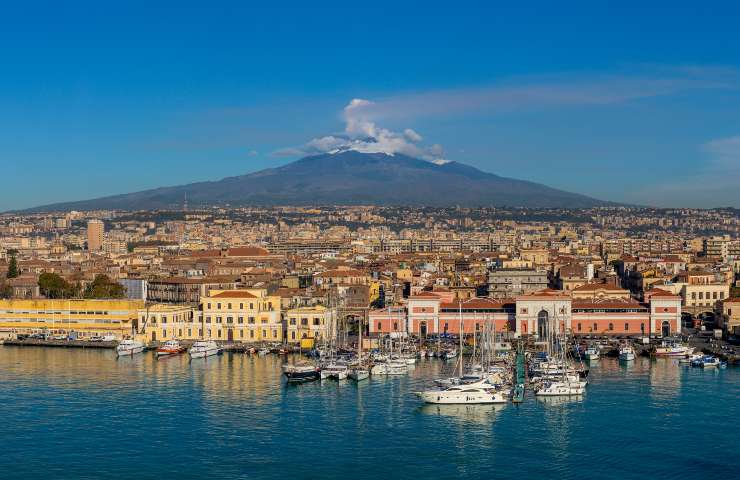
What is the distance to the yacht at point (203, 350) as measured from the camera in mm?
25250

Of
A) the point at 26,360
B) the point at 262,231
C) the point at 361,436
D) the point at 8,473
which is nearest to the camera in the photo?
the point at 8,473

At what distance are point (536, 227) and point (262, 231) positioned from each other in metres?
26.5

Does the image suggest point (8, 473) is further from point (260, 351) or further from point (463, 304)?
point (463, 304)

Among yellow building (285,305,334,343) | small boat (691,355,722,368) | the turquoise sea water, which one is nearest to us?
the turquoise sea water

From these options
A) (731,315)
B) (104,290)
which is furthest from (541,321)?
(104,290)

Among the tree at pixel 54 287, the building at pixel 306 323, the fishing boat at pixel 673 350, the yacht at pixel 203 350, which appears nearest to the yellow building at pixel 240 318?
the building at pixel 306 323

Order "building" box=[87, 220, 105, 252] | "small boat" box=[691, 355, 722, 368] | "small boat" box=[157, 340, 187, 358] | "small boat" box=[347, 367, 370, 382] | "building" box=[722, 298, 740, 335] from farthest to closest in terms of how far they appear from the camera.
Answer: "building" box=[87, 220, 105, 252] < "building" box=[722, 298, 740, 335] < "small boat" box=[157, 340, 187, 358] < "small boat" box=[691, 355, 722, 368] < "small boat" box=[347, 367, 370, 382]

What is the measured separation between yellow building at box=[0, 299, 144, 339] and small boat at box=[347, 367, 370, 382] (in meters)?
8.72

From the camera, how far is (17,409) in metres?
19.0

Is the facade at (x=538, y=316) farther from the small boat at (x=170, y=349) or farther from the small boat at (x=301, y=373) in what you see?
the small boat at (x=301, y=373)

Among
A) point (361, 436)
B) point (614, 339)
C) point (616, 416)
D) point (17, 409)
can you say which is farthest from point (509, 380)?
point (17, 409)

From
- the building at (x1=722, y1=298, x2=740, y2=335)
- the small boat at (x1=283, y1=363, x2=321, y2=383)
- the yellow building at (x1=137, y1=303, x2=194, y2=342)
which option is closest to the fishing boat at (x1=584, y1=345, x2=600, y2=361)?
the building at (x1=722, y1=298, x2=740, y2=335)

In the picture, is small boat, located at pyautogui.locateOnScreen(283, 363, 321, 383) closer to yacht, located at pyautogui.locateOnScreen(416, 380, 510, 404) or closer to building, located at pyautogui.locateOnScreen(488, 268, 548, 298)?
yacht, located at pyautogui.locateOnScreen(416, 380, 510, 404)

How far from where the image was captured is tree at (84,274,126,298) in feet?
117
